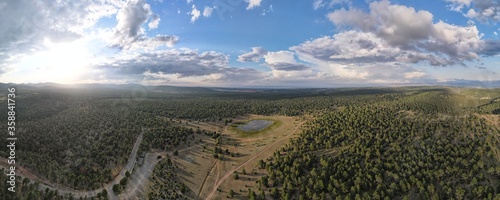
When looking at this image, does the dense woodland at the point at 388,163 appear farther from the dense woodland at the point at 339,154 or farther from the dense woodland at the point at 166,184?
the dense woodland at the point at 166,184

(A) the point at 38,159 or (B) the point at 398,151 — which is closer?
(A) the point at 38,159

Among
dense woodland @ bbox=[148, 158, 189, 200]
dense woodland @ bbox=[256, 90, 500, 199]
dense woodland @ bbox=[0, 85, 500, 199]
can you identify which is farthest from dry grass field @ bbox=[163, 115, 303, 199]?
dense woodland @ bbox=[0, 85, 500, 199]

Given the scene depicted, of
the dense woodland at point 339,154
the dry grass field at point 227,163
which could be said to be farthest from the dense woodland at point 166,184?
the dense woodland at point 339,154

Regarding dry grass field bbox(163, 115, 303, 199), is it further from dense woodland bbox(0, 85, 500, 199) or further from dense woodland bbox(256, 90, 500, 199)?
dense woodland bbox(0, 85, 500, 199)

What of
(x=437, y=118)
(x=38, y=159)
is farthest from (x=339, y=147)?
(x=38, y=159)

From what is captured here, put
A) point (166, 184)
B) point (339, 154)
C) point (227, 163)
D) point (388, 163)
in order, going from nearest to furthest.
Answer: point (166, 184) < point (388, 163) < point (339, 154) < point (227, 163)

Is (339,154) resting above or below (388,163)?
above

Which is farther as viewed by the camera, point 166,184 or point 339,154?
point 339,154

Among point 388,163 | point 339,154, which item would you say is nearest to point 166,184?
point 339,154

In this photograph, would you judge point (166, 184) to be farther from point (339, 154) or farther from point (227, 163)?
point (339, 154)

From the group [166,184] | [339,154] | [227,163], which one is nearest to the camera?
[166,184]

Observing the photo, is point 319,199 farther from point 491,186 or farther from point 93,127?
point 93,127
